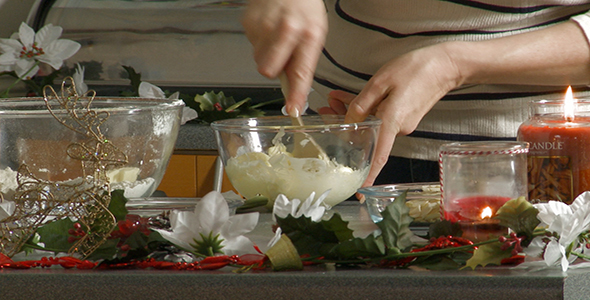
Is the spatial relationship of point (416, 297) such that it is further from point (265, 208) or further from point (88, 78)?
point (88, 78)

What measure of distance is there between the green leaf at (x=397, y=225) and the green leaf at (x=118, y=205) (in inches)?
8.7

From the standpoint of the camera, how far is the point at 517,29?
3.26 feet

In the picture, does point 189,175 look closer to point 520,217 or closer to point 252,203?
point 252,203

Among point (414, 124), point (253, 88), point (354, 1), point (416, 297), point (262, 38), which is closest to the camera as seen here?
point (416, 297)

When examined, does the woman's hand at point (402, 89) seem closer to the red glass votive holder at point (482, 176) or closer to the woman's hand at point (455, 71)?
the woman's hand at point (455, 71)

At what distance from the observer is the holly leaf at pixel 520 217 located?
48cm

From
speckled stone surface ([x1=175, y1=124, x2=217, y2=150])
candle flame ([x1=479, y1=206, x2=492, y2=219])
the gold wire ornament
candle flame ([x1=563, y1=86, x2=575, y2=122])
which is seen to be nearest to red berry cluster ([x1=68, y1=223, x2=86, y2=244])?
the gold wire ornament

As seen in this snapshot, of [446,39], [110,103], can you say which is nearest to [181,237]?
[110,103]

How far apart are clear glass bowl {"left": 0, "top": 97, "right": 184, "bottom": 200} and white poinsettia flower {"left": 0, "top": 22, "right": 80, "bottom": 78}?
84 centimetres

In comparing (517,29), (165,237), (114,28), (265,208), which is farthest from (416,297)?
(114,28)

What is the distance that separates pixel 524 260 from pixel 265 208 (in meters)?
0.37

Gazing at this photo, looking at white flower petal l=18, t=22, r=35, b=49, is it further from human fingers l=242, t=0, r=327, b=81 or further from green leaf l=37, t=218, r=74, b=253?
green leaf l=37, t=218, r=74, b=253

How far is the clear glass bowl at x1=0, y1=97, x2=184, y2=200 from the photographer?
1.93 ft

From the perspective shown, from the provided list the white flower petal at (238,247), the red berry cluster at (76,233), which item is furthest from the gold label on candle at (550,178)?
the red berry cluster at (76,233)
